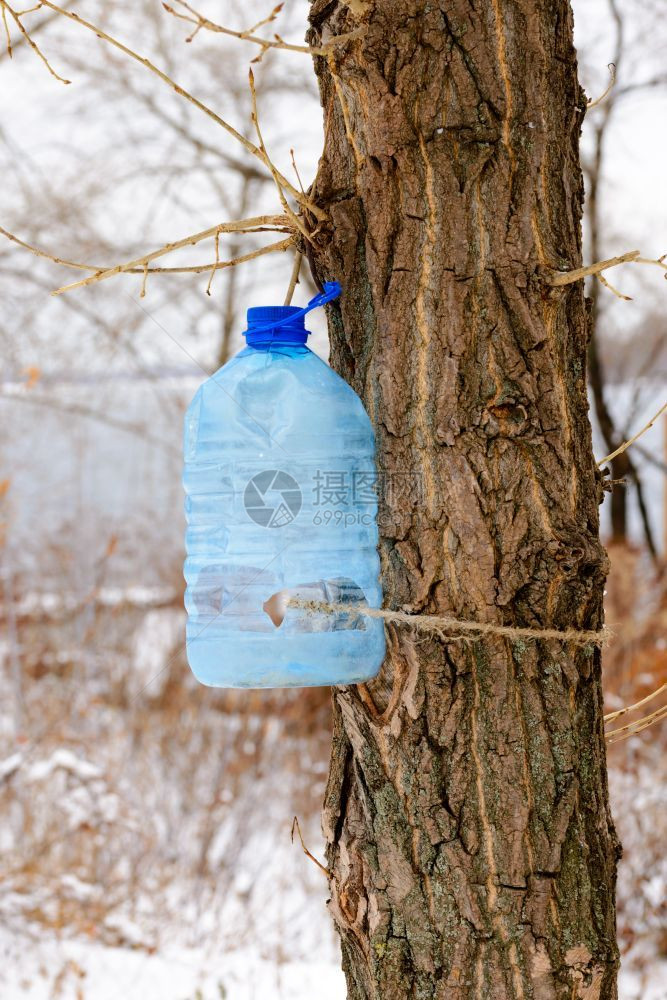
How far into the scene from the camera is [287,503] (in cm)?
152

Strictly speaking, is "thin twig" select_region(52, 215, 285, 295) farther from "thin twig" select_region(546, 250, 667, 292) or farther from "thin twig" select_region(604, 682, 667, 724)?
"thin twig" select_region(604, 682, 667, 724)

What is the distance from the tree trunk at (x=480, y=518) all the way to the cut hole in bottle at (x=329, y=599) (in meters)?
0.09

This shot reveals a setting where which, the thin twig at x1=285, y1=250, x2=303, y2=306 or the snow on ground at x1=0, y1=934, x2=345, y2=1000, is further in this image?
the snow on ground at x1=0, y1=934, x2=345, y2=1000

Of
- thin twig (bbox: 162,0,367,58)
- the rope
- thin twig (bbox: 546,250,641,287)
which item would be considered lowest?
the rope

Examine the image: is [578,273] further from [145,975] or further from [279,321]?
[145,975]

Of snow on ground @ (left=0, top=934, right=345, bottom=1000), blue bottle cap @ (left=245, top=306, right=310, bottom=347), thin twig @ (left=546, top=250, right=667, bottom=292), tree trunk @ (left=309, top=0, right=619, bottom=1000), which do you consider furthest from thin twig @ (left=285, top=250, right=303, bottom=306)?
snow on ground @ (left=0, top=934, right=345, bottom=1000)

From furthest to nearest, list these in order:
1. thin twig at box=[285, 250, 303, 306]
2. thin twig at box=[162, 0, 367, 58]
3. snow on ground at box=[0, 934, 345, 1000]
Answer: snow on ground at box=[0, 934, 345, 1000], thin twig at box=[285, 250, 303, 306], thin twig at box=[162, 0, 367, 58]

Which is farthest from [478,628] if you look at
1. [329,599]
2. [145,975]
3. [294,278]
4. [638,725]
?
[145,975]

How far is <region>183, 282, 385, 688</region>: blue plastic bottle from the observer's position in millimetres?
1537

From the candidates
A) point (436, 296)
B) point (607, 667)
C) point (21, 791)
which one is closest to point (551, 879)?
point (436, 296)

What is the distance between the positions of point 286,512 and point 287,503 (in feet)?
0.05

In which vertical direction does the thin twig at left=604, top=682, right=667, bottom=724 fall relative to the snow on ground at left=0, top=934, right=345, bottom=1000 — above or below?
above

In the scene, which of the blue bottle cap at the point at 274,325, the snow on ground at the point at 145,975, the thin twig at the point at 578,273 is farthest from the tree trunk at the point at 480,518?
the snow on ground at the point at 145,975

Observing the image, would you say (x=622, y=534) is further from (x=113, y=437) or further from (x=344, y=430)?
(x=344, y=430)
